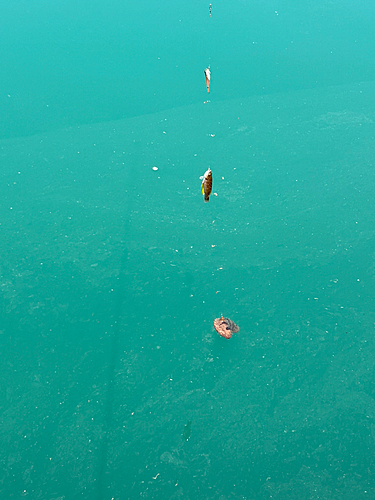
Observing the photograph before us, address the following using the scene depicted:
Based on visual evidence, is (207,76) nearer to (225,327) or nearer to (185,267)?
(185,267)

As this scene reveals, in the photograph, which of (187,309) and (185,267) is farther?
(185,267)

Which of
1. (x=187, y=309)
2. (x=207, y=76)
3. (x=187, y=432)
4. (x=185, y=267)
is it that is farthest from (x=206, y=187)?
(x=187, y=432)

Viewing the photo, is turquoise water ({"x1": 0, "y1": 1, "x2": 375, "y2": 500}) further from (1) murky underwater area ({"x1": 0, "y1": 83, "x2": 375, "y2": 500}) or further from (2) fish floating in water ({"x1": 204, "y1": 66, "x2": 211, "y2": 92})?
(2) fish floating in water ({"x1": 204, "y1": 66, "x2": 211, "y2": 92})

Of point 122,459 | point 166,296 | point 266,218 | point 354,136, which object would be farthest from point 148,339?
point 354,136

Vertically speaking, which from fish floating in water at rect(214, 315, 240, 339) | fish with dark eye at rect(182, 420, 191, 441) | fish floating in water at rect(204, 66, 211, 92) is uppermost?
fish floating in water at rect(204, 66, 211, 92)

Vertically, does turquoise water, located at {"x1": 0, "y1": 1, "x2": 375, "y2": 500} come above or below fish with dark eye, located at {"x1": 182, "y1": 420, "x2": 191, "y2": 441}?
above

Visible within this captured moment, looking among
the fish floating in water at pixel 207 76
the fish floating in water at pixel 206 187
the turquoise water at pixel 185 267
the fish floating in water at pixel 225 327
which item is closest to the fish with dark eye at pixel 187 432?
the turquoise water at pixel 185 267

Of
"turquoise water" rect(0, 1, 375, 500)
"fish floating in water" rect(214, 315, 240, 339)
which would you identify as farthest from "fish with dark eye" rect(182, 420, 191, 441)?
"fish floating in water" rect(214, 315, 240, 339)
